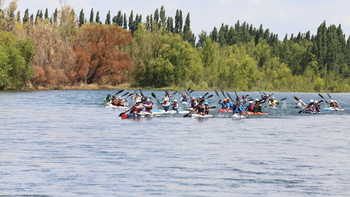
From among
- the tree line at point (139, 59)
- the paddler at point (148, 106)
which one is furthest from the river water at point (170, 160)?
the tree line at point (139, 59)

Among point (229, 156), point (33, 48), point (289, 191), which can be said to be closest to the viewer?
point (289, 191)

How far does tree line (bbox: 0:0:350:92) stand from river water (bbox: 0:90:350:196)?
68232 mm

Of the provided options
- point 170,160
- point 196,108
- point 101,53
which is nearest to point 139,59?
point 101,53

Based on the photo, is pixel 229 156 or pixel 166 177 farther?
pixel 229 156

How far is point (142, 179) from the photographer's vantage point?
19109 millimetres

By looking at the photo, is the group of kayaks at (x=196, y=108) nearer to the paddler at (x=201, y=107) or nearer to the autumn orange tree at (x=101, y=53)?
the paddler at (x=201, y=107)

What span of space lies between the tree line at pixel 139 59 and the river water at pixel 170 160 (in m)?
68.2

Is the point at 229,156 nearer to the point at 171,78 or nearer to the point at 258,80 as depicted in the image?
the point at 171,78

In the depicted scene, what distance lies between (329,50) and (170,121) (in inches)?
5923

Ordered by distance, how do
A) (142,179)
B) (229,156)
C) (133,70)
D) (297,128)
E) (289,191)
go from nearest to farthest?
1. (289,191)
2. (142,179)
3. (229,156)
4. (297,128)
5. (133,70)

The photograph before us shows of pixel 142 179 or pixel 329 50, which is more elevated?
pixel 329 50

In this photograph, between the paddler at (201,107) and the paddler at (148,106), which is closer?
the paddler at (201,107)

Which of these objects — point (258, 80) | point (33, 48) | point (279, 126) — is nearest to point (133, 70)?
point (33, 48)

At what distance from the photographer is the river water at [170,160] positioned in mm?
17812
